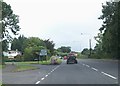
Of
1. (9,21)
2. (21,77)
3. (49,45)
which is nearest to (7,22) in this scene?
(9,21)

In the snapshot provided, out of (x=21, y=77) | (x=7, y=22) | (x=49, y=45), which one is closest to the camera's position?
(x=21, y=77)

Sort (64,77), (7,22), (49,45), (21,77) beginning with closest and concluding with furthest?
(64,77) → (21,77) → (7,22) → (49,45)

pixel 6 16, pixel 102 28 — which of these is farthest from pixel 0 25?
pixel 102 28

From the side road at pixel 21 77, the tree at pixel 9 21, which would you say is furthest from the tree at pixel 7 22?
the side road at pixel 21 77

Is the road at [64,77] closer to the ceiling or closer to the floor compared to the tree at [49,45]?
closer to the floor

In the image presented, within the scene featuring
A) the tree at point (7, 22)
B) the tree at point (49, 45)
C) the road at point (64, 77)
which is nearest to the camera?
the road at point (64, 77)

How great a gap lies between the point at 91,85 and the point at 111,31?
168 ft

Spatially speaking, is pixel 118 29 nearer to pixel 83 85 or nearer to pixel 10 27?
pixel 10 27

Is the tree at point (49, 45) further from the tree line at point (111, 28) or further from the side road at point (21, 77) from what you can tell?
the side road at point (21, 77)

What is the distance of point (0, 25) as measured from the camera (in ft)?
209

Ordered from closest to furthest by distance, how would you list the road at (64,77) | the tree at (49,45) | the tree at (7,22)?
the road at (64,77) < the tree at (7,22) < the tree at (49,45)

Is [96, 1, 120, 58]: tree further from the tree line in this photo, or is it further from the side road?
the side road

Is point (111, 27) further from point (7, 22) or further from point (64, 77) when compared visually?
point (64, 77)

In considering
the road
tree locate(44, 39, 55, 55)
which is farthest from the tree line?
tree locate(44, 39, 55, 55)
